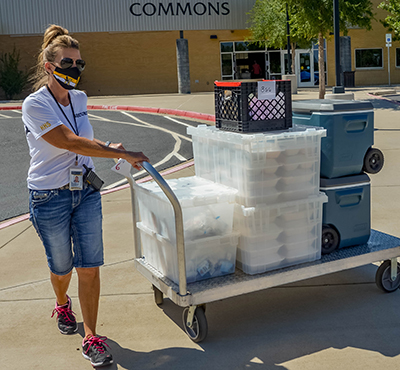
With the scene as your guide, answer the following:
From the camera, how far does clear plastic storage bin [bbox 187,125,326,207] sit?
361 centimetres

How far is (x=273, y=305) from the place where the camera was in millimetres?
4129

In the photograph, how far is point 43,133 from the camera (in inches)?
126

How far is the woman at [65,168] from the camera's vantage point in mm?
3229

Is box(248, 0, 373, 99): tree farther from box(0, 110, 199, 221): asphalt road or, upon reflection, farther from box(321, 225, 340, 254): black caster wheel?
box(321, 225, 340, 254): black caster wheel

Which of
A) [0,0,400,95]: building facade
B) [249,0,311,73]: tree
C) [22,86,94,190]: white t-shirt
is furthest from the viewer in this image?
[0,0,400,95]: building facade

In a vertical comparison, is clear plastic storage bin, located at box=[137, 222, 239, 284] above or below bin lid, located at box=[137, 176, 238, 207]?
below

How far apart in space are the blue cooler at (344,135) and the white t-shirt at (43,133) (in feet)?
5.74

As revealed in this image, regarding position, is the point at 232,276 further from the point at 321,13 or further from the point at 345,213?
the point at 321,13

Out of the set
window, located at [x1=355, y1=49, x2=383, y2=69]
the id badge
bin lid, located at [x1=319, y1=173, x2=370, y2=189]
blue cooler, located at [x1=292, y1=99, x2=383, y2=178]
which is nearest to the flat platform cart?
the id badge

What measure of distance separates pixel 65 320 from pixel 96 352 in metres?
0.60

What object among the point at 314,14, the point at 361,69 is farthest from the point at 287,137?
the point at 361,69

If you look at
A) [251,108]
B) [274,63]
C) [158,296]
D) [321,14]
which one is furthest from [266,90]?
[274,63]

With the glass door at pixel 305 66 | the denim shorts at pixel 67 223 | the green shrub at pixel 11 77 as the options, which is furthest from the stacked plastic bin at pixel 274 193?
the glass door at pixel 305 66

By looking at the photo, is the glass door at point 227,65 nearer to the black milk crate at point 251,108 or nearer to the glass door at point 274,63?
the glass door at point 274,63
